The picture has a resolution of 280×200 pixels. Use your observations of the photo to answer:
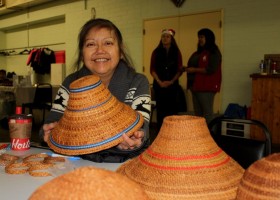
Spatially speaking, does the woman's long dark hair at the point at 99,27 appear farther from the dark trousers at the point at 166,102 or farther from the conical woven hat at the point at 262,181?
the dark trousers at the point at 166,102

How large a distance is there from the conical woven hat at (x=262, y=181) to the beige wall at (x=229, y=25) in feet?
11.4

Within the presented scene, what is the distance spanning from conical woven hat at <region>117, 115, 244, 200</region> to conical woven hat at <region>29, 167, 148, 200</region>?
20 cm

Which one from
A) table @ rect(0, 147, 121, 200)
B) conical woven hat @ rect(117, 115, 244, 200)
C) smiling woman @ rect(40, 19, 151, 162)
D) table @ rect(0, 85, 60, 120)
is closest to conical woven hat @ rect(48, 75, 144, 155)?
conical woven hat @ rect(117, 115, 244, 200)

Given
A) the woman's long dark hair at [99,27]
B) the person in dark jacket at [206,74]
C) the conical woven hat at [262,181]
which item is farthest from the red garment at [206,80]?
the conical woven hat at [262,181]

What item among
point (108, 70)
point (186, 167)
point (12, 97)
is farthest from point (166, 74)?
point (186, 167)

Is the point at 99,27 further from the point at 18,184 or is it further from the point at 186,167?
the point at 186,167

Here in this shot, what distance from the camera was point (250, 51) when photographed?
17.2ft

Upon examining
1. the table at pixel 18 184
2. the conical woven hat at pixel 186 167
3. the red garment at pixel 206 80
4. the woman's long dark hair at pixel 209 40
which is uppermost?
the woman's long dark hair at pixel 209 40

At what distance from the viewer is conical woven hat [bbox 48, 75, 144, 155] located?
0.71m

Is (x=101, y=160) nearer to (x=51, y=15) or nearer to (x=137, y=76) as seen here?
(x=137, y=76)

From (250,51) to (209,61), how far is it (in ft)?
4.36

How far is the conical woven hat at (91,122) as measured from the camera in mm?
712

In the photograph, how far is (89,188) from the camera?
322 millimetres

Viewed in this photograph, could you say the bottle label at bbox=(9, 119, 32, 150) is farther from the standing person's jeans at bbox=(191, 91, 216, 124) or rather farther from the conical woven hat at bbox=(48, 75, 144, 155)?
the standing person's jeans at bbox=(191, 91, 216, 124)
